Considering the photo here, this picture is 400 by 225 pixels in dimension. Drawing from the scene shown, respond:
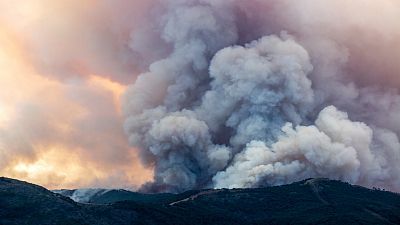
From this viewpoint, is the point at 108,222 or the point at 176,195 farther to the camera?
the point at 176,195

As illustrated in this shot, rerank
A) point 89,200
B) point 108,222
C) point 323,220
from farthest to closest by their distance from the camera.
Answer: point 89,200, point 323,220, point 108,222

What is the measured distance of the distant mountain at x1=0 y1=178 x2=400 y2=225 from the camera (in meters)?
110

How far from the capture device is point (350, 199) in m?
152

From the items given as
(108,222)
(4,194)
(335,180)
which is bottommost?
Answer: (108,222)

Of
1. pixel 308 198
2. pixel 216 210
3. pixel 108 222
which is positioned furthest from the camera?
pixel 308 198

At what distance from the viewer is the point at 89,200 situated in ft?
655

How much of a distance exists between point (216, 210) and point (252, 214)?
9.06 meters

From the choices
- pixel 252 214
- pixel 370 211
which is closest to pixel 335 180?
pixel 370 211

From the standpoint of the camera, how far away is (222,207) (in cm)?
14212

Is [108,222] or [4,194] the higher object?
[4,194]

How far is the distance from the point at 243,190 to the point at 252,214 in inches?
531

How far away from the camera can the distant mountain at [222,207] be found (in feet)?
361

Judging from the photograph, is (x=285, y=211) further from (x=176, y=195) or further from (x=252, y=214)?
(x=176, y=195)

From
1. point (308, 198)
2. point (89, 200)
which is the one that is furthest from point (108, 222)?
point (89, 200)
